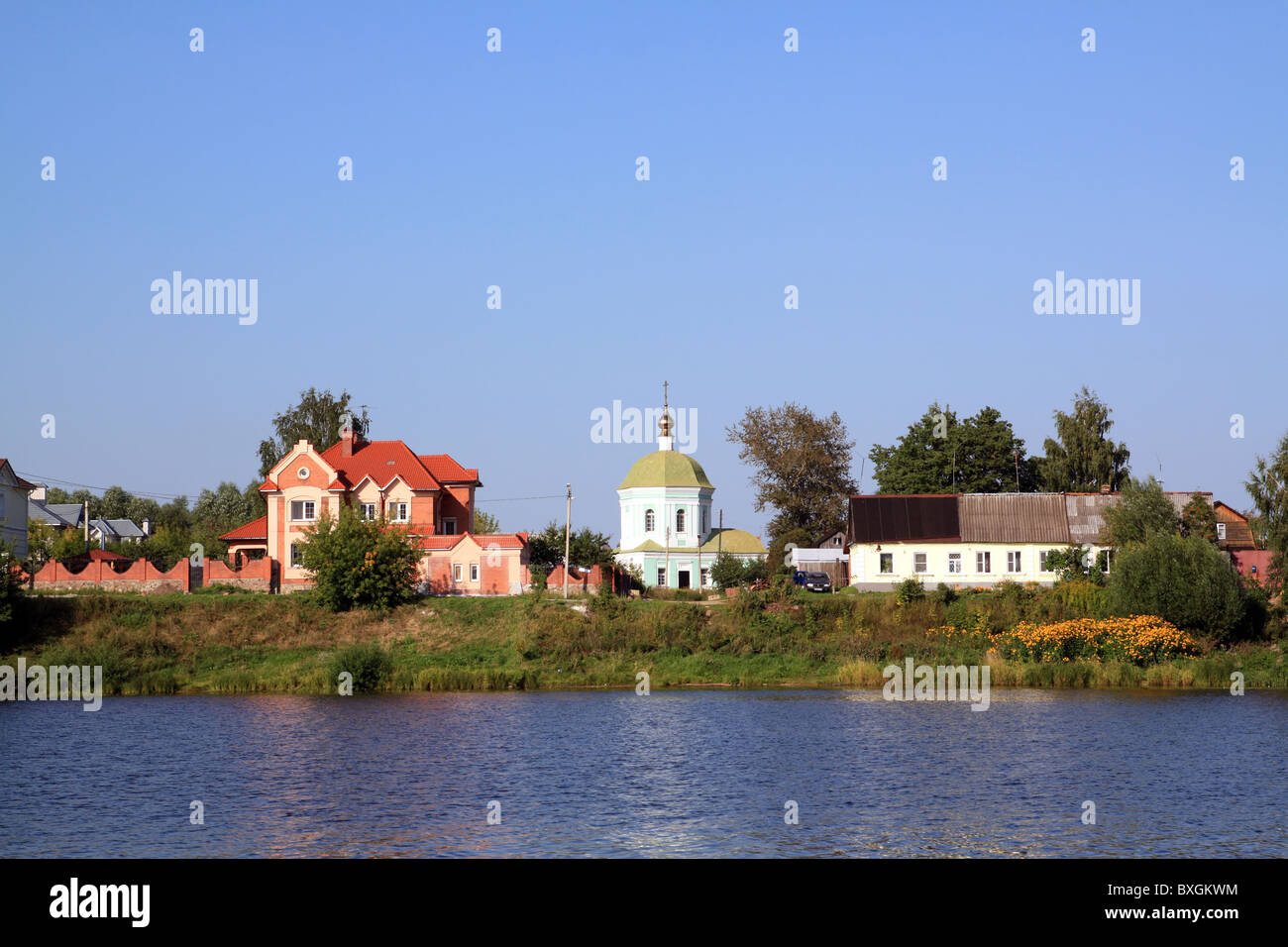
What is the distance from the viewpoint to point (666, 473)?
9488 centimetres

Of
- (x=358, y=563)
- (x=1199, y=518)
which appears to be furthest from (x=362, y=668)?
(x=1199, y=518)

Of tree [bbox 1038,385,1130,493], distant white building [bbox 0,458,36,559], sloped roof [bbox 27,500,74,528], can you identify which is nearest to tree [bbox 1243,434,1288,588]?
tree [bbox 1038,385,1130,493]

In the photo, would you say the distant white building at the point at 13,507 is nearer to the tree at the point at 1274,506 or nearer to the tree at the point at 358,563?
the tree at the point at 358,563

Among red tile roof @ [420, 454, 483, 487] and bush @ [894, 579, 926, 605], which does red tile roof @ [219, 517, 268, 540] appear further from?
bush @ [894, 579, 926, 605]

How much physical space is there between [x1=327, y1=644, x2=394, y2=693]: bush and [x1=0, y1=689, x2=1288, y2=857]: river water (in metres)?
4.90

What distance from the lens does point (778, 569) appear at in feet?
292

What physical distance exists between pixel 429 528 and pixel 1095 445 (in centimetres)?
5046

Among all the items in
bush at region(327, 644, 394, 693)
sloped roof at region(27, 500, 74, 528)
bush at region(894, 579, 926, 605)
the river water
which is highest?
sloped roof at region(27, 500, 74, 528)

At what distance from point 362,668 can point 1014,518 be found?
140 feet

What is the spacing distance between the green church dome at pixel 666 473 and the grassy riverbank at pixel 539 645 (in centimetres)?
2935

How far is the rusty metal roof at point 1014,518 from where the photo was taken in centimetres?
7688

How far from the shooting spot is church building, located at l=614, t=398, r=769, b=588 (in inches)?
3664
